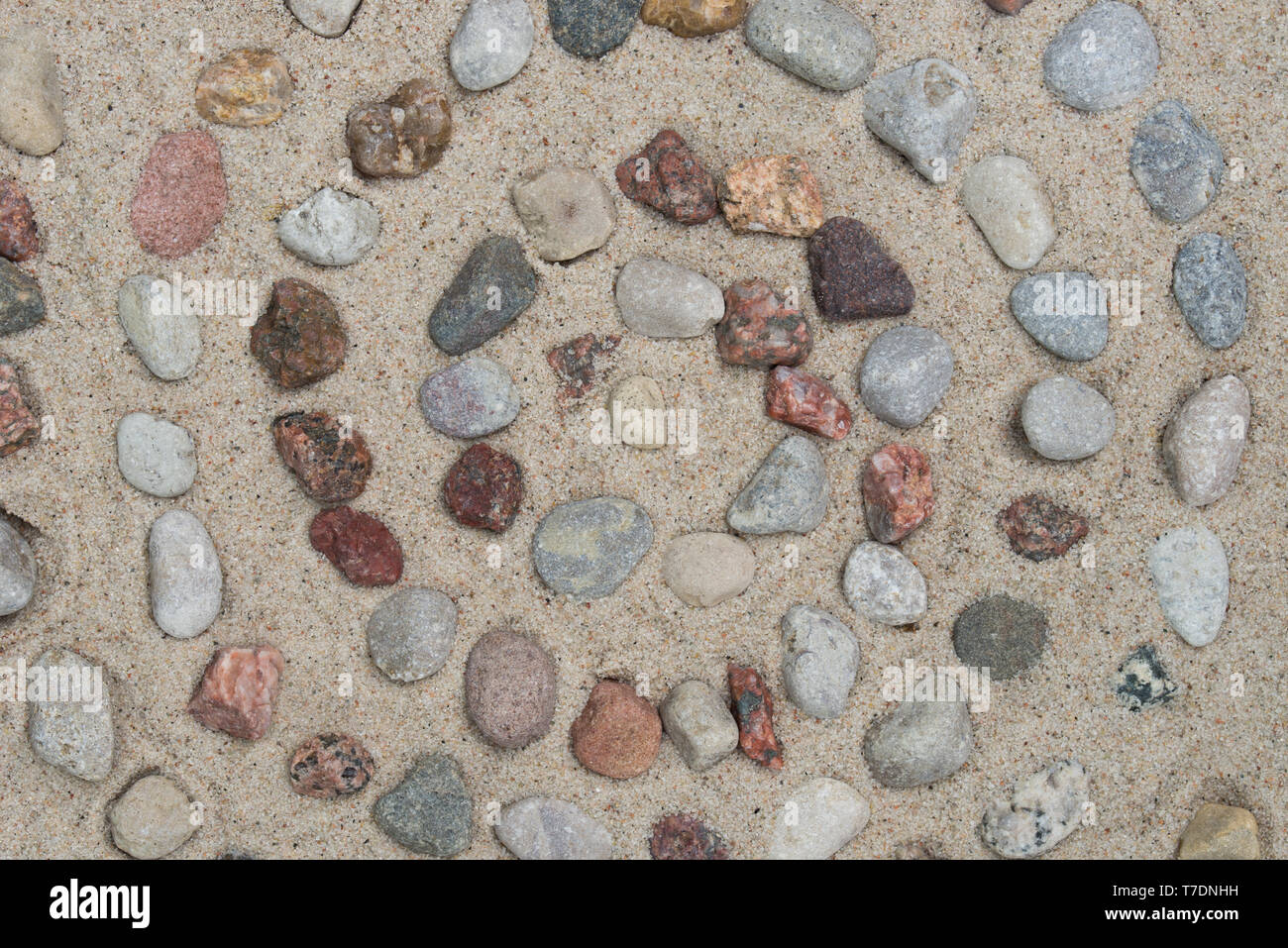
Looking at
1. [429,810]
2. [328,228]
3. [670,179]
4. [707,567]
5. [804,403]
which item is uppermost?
[670,179]

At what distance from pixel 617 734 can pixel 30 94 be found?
2.20 m

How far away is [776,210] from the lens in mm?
2959

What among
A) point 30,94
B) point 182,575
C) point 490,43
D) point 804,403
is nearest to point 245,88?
point 30,94

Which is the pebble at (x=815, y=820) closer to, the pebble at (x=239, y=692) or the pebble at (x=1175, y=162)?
the pebble at (x=239, y=692)

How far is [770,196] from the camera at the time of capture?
2.96 meters

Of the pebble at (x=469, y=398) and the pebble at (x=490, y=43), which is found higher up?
the pebble at (x=490, y=43)

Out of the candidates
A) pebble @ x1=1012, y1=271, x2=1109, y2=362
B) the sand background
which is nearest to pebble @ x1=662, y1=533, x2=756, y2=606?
the sand background

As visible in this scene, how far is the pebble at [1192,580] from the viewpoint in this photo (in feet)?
9.91

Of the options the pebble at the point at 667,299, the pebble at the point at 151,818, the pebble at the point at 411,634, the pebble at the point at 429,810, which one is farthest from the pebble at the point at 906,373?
the pebble at the point at 151,818

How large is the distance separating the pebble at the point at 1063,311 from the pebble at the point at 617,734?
145 centimetres

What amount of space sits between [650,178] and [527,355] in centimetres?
56

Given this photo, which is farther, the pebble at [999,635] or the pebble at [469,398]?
the pebble at [999,635]

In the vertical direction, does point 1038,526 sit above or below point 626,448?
below

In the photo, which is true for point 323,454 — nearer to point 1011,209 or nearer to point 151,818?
point 151,818
